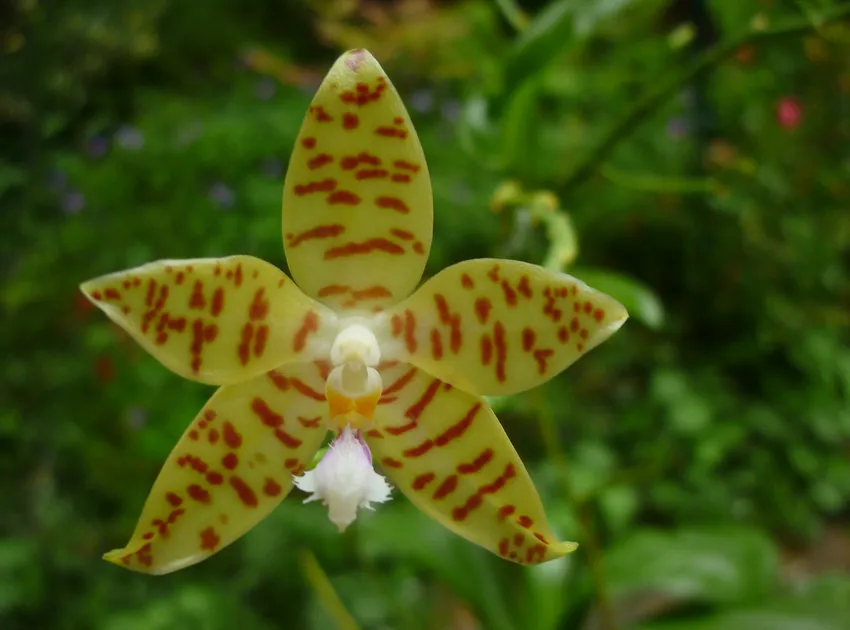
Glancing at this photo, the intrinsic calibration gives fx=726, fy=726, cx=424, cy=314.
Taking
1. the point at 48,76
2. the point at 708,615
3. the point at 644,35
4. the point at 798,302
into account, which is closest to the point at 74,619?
the point at 48,76

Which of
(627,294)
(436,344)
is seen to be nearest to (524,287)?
(436,344)

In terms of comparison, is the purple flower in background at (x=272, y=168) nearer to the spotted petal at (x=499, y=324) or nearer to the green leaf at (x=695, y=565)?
the green leaf at (x=695, y=565)

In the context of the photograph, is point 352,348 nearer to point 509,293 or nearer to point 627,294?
point 509,293

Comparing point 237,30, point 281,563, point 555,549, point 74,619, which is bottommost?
point 74,619

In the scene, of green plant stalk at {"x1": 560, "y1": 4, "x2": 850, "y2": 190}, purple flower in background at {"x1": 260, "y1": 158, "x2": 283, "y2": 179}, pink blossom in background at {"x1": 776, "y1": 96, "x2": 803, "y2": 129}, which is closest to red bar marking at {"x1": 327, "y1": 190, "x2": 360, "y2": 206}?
green plant stalk at {"x1": 560, "y1": 4, "x2": 850, "y2": 190}

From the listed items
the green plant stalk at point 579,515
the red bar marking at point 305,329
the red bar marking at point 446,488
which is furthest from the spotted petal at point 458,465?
the green plant stalk at point 579,515

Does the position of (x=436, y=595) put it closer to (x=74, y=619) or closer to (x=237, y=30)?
(x=74, y=619)
